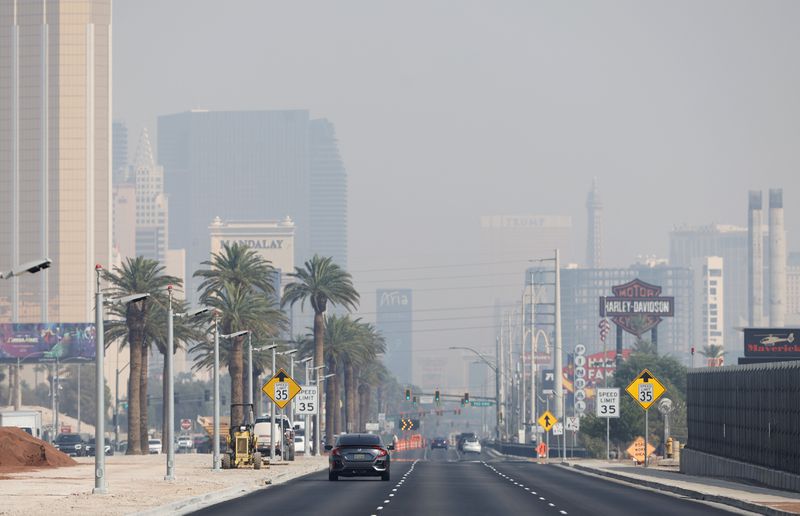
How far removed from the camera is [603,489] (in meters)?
55.2

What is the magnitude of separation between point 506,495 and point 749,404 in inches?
470

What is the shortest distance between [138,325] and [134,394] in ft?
18.7

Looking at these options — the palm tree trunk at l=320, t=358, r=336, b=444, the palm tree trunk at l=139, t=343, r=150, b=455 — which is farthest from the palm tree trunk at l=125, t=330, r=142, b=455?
the palm tree trunk at l=320, t=358, r=336, b=444

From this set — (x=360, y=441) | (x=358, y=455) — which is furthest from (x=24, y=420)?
(x=360, y=441)

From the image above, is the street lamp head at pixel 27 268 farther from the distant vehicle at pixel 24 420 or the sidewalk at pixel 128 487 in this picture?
the distant vehicle at pixel 24 420

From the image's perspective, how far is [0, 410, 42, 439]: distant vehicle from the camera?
116m

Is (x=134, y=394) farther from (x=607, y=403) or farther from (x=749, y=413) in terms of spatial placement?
(x=749, y=413)

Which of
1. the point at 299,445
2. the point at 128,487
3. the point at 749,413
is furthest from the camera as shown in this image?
the point at 299,445

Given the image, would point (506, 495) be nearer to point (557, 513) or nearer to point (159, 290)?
point (557, 513)

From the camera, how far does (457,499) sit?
46.8 meters

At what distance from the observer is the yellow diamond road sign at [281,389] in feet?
258

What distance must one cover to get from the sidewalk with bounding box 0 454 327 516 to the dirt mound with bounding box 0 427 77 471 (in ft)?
4.36

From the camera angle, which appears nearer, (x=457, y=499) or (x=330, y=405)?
(x=457, y=499)

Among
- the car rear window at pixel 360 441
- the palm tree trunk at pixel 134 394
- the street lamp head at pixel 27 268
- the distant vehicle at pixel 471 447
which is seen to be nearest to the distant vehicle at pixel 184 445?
the distant vehicle at pixel 471 447
